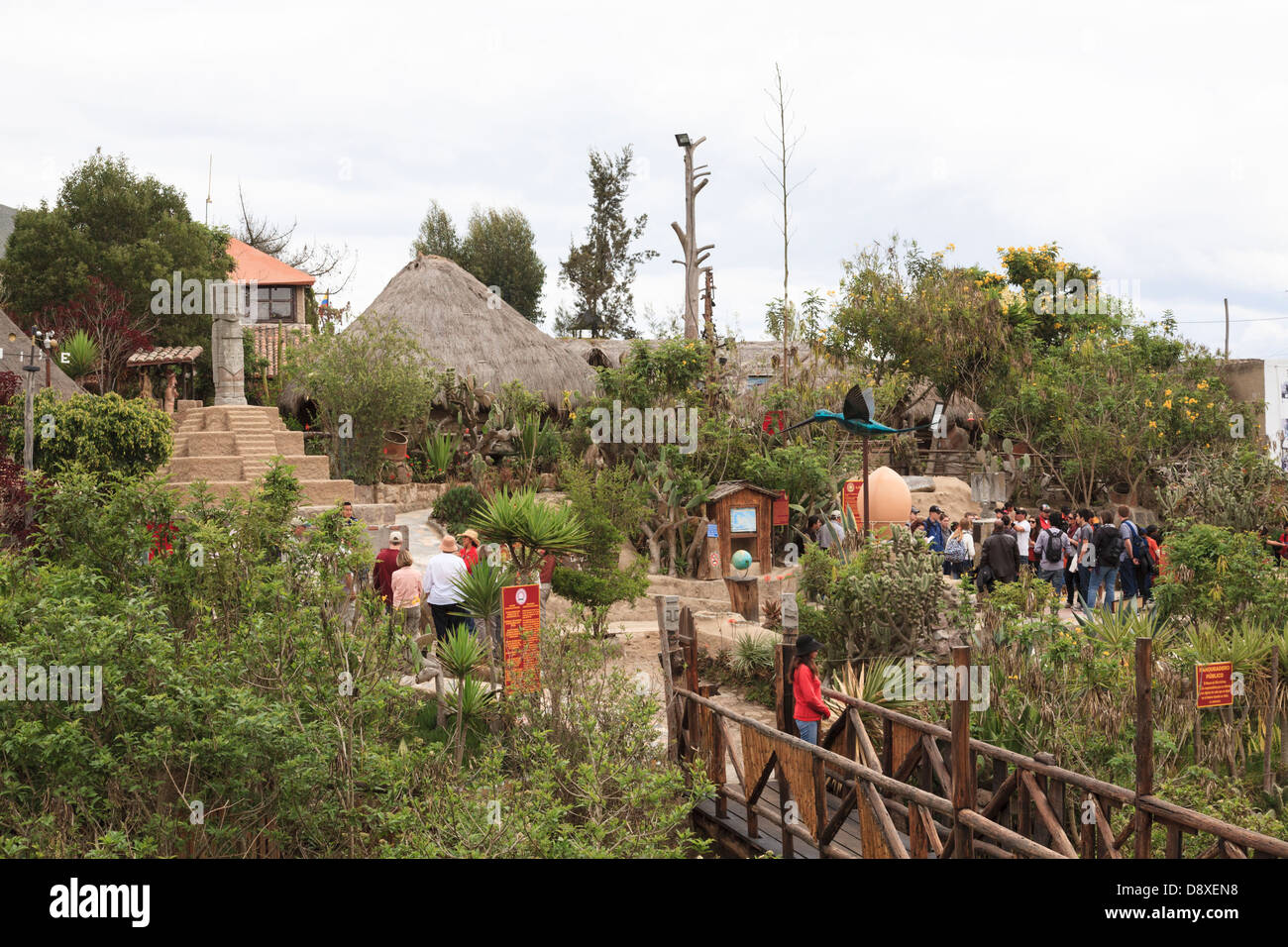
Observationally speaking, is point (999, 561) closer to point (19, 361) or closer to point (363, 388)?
point (363, 388)

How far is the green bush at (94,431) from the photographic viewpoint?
48.3ft

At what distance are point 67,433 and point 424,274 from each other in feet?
45.4

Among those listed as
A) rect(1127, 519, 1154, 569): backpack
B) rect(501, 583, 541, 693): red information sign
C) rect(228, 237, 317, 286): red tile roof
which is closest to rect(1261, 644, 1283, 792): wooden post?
rect(1127, 519, 1154, 569): backpack

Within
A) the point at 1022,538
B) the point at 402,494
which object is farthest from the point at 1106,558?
the point at 402,494

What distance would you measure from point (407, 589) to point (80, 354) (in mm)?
13734

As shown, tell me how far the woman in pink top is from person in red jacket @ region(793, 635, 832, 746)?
171 inches

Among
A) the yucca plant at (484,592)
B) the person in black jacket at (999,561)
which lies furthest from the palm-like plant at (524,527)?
the person in black jacket at (999,561)

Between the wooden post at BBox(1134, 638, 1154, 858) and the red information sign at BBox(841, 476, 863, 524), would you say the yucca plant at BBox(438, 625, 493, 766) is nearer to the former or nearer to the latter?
the wooden post at BBox(1134, 638, 1154, 858)

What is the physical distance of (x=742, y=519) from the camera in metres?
17.1

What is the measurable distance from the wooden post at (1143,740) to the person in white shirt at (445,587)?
640 cm

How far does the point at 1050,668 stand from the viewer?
29.0 ft

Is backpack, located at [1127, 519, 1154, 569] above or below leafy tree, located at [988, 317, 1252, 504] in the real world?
below

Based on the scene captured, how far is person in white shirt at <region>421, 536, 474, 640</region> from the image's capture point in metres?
10.5

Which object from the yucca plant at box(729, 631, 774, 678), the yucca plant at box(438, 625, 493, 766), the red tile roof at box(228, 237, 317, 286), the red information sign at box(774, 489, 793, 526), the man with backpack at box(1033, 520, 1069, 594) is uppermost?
the red tile roof at box(228, 237, 317, 286)
